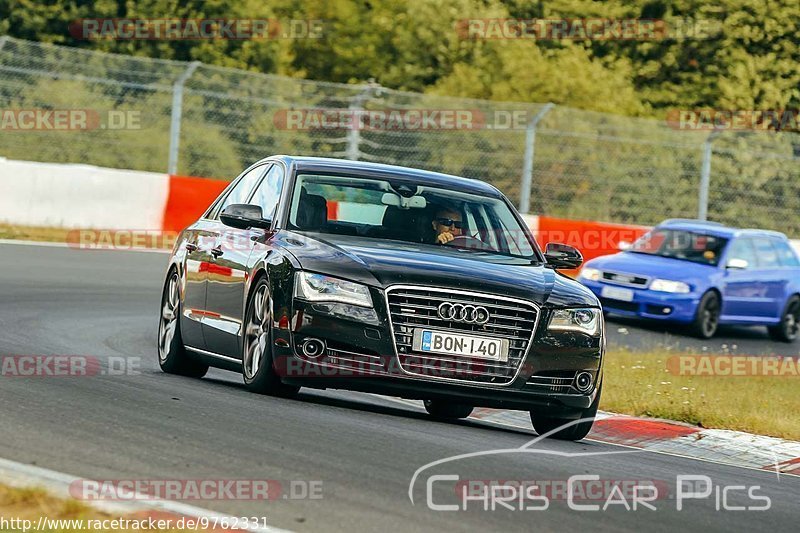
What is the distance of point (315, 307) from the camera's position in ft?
29.1

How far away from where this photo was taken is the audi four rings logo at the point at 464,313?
8898 mm

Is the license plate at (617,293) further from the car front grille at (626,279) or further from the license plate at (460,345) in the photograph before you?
the license plate at (460,345)

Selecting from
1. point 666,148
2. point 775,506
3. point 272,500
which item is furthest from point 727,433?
point 666,148

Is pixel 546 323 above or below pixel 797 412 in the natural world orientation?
above

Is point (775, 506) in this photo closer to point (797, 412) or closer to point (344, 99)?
point (797, 412)

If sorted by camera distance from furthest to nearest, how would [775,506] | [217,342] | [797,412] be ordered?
[797,412] → [217,342] → [775,506]

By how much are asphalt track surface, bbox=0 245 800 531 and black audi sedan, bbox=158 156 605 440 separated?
0.25 m

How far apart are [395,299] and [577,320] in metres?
1.15

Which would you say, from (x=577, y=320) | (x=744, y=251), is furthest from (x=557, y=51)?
(x=577, y=320)

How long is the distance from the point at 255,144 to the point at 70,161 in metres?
3.32

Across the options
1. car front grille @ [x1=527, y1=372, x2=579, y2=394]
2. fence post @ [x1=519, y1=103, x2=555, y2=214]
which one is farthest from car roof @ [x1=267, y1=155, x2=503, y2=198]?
fence post @ [x1=519, y1=103, x2=555, y2=214]

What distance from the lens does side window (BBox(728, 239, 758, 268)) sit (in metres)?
21.4

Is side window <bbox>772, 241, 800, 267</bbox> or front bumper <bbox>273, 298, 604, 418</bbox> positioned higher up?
front bumper <bbox>273, 298, 604, 418</bbox>

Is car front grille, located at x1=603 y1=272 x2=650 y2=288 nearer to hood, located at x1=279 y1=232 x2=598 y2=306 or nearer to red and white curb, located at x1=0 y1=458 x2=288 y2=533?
hood, located at x1=279 y1=232 x2=598 y2=306
